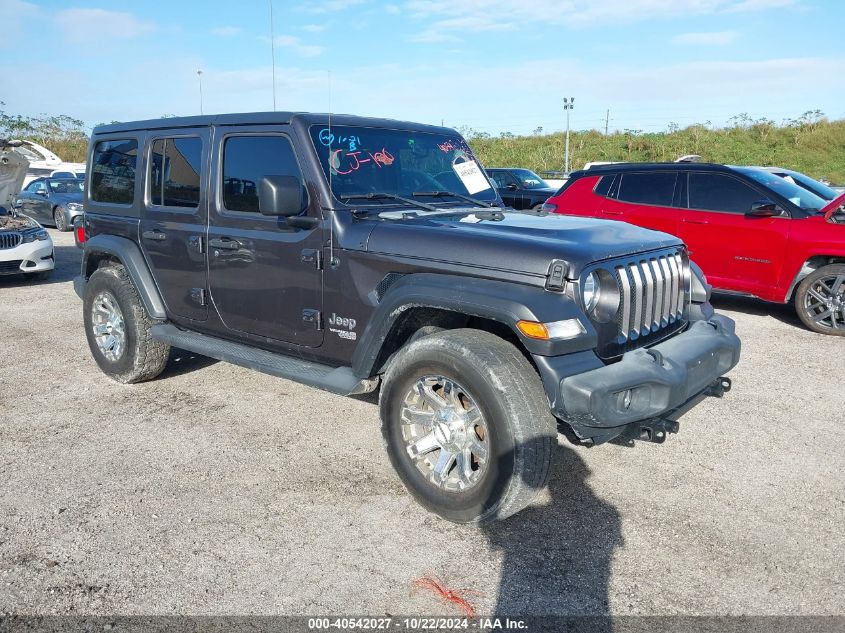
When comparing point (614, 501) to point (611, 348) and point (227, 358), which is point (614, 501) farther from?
point (227, 358)

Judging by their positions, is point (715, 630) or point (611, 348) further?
point (611, 348)

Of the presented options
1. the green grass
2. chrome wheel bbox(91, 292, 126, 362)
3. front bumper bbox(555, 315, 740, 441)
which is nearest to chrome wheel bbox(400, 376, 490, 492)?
front bumper bbox(555, 315, 740, 441)

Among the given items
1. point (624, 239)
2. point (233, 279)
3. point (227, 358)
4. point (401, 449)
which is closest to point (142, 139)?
point (233, 279)

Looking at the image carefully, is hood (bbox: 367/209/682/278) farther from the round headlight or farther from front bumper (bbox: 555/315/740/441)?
front bumper (bbox: 555/315/740/441)

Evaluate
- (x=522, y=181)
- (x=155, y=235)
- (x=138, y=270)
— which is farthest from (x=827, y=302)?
(x=522, y=181)

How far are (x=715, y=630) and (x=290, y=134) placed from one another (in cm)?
336

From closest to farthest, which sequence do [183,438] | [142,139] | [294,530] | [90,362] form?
[294,530] < [183,438] < [142,139] < [90,362]

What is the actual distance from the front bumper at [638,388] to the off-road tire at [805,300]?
14.7 feet

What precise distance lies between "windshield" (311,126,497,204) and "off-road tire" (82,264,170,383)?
2157 mm

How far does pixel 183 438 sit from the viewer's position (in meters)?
4.51

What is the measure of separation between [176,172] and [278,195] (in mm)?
1608

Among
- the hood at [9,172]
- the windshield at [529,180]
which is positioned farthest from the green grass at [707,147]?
the hood at [9,172]

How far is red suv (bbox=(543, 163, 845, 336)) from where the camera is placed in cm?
729

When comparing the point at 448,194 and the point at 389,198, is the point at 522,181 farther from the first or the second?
the point at 389,198
